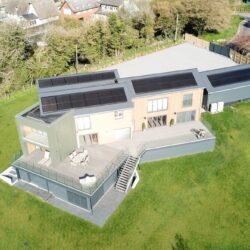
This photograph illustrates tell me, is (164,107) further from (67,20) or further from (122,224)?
(67,20)

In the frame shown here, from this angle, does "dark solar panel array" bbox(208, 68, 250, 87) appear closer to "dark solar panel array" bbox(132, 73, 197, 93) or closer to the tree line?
"dark solar panel array" bbox(132, 73, 197, 93)

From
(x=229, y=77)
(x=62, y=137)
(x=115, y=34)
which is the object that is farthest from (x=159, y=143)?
(x=115, y=34)

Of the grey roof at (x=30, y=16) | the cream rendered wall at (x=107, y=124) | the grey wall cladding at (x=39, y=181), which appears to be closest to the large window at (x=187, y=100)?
the cream rendered wall at (x=107, y=124)

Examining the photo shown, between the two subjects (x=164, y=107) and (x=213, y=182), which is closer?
(x=213, y=182)

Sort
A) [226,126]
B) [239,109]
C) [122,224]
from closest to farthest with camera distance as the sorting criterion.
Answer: [122,224], [226,126], [239,109]

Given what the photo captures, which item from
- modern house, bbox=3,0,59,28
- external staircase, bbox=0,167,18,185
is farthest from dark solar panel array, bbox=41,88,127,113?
modern house, bbox=3,0,59,28

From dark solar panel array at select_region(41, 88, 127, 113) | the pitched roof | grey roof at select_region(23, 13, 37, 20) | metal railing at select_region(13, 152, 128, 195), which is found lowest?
metal railing at select_region(13, 152, 128, 195)

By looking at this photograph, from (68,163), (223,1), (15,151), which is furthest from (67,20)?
(68,163)

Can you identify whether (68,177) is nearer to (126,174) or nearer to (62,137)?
(62,137)
